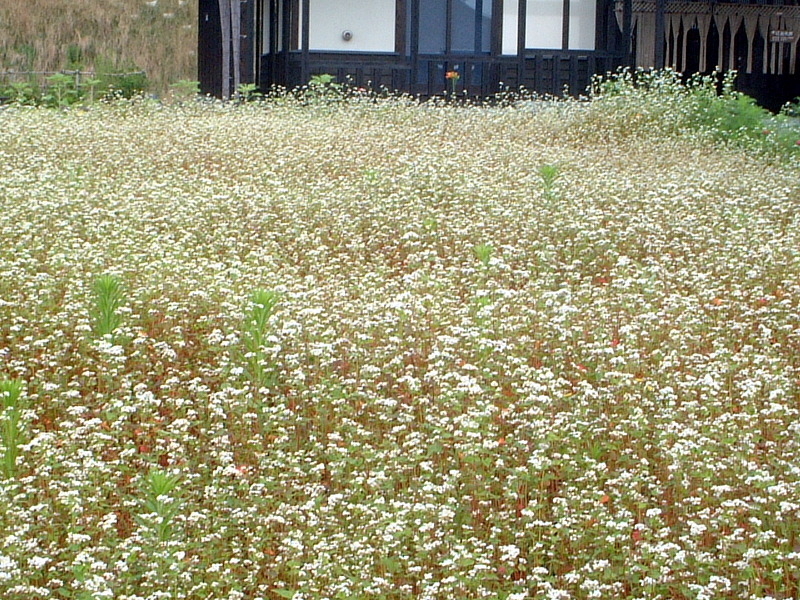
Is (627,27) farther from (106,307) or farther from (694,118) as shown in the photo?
(106,307)

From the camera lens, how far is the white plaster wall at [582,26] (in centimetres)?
2158

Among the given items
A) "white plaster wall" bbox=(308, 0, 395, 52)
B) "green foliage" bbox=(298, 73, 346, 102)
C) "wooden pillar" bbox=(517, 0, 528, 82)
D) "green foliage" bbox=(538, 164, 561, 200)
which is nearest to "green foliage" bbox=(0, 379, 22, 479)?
"green foliage" bbox=(538, 164, 561, 200)

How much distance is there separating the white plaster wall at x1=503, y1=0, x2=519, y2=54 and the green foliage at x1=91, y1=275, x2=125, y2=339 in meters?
16.1

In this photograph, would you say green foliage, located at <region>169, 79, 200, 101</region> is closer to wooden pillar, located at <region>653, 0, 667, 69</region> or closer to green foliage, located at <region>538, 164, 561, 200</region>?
wooden pillar, located at <region>653, 0, 667, 69</region>

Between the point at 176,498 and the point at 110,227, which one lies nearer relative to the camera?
the point at 176,498

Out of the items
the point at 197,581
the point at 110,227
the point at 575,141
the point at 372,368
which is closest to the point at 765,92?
the point at 575,141

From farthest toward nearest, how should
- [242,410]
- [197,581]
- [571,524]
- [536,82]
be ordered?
[536,82], [242,410], [571,524], [197,581]

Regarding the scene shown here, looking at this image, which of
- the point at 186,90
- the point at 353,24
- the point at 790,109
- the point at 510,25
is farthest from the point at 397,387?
the point at 510,25

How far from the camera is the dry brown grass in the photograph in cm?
3161

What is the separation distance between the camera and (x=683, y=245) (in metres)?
8.28

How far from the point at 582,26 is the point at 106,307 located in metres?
17.1

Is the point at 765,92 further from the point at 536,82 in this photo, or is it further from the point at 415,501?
the point at 415,501

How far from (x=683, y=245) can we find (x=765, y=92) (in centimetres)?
1699

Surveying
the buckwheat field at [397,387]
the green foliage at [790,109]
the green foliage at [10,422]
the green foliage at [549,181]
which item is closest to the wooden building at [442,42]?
the green foliage at [790,109]
